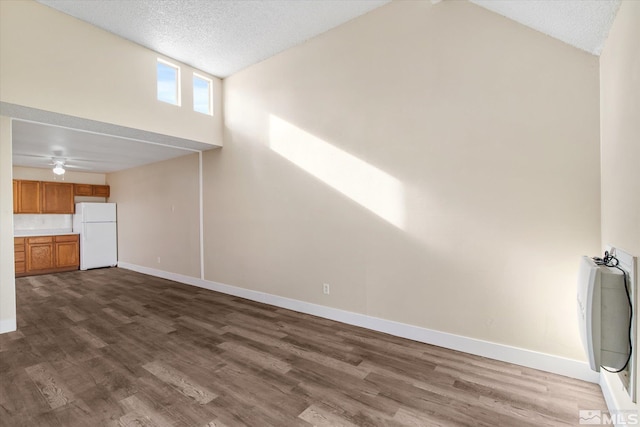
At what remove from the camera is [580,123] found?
2.22 meters

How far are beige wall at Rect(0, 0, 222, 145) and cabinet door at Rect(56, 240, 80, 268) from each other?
515cm

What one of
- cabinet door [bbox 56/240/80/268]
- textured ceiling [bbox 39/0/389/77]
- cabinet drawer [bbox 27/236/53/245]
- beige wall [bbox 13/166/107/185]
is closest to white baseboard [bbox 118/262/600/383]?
textured ceiling [bbox 39/0/389/77]

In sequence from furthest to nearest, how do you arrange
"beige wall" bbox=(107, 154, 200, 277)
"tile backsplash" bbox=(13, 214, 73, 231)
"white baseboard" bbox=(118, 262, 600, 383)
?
"tile backsplash" bbox=(13, 214, 73, 231) < "beige wall" bbox=(107, 154, 200, 277) < "white baseboard" bbox=(118, 262, 600, 383)

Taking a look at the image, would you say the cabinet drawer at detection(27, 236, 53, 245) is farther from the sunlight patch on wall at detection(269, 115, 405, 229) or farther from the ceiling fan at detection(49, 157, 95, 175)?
the sunlight patch on wall at detection(269, 115, 405, 229)

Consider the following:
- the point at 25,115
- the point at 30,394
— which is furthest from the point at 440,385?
the point at 25,115

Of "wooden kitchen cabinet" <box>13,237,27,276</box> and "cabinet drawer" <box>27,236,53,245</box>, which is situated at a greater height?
"cabinet drawer" <box>27,236,53,245</box>

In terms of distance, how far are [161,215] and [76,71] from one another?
3.33 meters

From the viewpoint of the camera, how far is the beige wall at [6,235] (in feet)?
10.5

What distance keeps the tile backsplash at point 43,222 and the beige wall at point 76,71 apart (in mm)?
5718

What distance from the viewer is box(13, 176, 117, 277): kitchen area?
6.45 meters

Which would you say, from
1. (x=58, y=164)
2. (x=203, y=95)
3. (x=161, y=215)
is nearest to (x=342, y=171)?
(x=203, y=95)

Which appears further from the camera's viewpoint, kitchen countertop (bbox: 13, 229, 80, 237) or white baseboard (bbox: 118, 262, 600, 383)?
kitchen countertop (bbox: 13, 229, 80, 237)

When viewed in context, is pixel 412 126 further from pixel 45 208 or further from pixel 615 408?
pixel 45 208

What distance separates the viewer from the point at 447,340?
2773 millimetres
